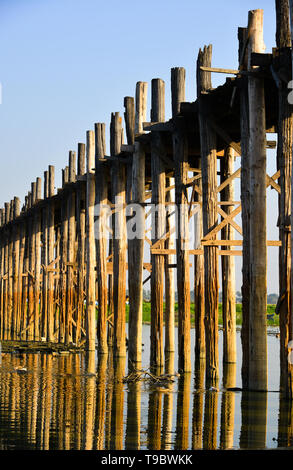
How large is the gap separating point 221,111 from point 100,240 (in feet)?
22.5

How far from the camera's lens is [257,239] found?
10.8m

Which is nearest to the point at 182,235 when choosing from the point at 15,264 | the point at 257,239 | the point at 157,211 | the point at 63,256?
the point at 157,211

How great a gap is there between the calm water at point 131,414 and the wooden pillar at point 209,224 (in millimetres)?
577

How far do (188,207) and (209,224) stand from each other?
2743mm

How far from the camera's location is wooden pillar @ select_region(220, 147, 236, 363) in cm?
1609

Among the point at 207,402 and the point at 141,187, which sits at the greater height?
the point at 141,187

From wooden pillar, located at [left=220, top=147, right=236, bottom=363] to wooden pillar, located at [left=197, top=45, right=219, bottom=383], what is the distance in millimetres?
3034

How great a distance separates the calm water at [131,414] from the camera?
7.92 meters

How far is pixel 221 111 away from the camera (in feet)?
44.1

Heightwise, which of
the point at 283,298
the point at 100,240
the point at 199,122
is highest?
the point at 199,122

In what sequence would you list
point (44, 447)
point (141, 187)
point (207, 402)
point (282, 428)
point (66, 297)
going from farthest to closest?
1. point (66, 297)
2. point (141, 187)
3. point (207, 402)
4. point (282, 428)
5. point (44, 447)
